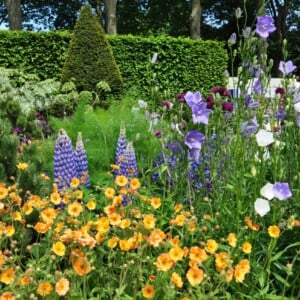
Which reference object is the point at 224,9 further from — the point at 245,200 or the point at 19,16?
the point at 245,200

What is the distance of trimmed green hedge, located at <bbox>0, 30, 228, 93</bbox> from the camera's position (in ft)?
36.6

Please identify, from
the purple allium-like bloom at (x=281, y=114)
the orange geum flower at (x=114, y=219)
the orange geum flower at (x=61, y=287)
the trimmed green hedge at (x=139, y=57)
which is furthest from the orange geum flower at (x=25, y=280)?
the trimmed green hedge at (x=139, y=57)

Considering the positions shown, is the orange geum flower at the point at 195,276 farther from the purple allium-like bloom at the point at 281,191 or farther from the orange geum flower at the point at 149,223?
the purple allium-like bloom at the point at 281,191

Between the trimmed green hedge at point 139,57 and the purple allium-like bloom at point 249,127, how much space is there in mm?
7142

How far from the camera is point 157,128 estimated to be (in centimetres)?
413

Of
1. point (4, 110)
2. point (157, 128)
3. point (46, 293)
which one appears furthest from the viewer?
point (4, 110)

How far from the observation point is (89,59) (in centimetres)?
956

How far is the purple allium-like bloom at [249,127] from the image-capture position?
2.68 metres

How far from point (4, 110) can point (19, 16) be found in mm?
12581

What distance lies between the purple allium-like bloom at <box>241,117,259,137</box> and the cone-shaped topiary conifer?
688cm

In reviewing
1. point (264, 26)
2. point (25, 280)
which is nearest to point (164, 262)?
point (25, 280)

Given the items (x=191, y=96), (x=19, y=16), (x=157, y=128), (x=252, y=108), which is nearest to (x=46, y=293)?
Result: (x=191, y=96)

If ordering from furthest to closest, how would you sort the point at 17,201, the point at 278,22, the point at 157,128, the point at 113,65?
the point at 278,22, the point at 113,65, the point at 157,128, the point at 17,201

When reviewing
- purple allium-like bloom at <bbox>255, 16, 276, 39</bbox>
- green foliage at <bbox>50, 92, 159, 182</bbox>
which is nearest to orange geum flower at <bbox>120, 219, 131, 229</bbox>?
purple allium-like bloom at <bbox>255, 16, 276, 39</bbox>
